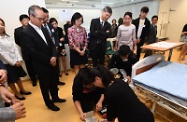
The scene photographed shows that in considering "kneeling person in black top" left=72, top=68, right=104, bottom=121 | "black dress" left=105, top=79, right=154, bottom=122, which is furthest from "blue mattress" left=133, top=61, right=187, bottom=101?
"kneeling person in black top" left=72, top=68, right=104, bottom=121

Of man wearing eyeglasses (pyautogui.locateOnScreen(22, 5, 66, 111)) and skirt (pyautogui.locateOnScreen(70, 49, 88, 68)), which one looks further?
skirt (pyautogui.locateOnScreen(70, 49, 88, 68))

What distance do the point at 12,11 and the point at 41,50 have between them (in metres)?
1.42

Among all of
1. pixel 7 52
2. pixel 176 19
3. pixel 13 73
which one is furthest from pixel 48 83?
pixel 176 19

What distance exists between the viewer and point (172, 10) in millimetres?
5582

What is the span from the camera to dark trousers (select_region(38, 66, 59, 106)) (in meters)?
1.69

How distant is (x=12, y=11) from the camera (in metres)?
2.41

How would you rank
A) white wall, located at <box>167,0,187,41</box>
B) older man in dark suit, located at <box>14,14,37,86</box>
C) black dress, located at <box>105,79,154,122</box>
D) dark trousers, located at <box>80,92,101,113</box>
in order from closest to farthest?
black dress, located at <box>105,79,154,122</box> → dark trousers, located at <box>80,92,101,113</box> → older man in dark suit, located at <box>14,14,37,86</box> → white wall, located at <box>167,0,187,41</box>

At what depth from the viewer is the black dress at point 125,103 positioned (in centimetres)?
104

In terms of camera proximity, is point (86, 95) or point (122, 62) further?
point (122, 62)

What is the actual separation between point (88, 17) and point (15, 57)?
560 cm

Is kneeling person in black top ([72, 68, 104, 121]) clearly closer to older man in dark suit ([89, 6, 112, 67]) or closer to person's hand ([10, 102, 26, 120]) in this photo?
person's hand ([10, 102, 26, 120])

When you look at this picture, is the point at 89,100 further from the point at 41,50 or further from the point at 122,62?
the point at 41,50

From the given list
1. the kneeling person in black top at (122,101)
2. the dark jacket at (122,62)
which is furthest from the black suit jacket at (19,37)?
the kneeling person in black top at (122,101)

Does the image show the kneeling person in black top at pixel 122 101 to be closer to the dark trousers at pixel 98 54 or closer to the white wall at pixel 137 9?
the dark trousers at pixel 98 54
